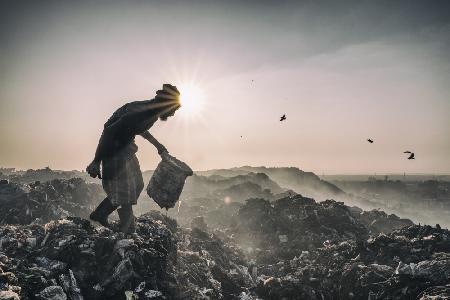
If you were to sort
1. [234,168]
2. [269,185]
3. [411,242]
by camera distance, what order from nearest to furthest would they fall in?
[411,242]
[269,185]
[234,168]

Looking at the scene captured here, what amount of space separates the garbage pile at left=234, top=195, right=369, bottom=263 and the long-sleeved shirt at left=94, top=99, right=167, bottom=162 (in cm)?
557

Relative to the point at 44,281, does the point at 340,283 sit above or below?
below

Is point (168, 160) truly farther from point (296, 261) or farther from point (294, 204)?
point (294, 204)

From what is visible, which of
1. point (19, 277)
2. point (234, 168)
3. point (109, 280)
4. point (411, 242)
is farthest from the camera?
point (234, 168)

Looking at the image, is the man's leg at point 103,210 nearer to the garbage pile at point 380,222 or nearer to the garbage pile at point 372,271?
the garbage pile at point 372,271

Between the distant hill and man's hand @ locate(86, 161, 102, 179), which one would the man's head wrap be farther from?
the distant hill

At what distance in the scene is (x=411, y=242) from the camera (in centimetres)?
648

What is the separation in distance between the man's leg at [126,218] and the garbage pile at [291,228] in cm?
452

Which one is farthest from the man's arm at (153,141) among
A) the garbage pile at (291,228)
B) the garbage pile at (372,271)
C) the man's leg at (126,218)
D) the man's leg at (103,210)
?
the garbage pile at (291,228)

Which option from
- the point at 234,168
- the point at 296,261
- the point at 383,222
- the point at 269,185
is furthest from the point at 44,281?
the point at 234,168

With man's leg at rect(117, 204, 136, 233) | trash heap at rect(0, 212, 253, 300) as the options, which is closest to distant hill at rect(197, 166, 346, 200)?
trash heap at rect(0, 212, 253, 300)

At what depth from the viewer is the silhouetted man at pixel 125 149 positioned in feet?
12.9

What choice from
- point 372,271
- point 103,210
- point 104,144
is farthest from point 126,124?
point 372,271

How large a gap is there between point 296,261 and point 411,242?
2455mm
